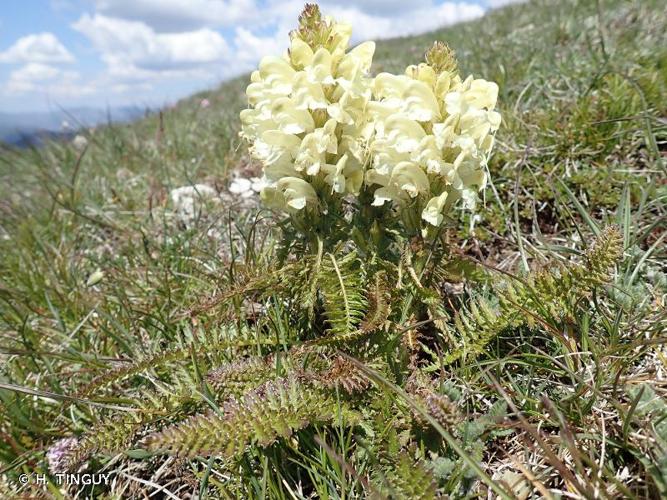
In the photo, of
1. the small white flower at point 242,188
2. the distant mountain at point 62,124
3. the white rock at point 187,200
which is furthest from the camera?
the distant mountain at point 62,124

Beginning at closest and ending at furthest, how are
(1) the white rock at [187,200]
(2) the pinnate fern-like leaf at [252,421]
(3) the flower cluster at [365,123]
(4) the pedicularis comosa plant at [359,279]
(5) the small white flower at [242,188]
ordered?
(2) the pinnate fern-like leaf at [252,421], (4) the pedicularis comosa plant at [359,279], (3) the flower cluster at [365,123], (1) the white rock at [187,200], (5) the small white flower at [242,188]

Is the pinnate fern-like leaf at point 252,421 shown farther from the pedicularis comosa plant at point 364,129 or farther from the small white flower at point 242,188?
the small white flower at point 242,188

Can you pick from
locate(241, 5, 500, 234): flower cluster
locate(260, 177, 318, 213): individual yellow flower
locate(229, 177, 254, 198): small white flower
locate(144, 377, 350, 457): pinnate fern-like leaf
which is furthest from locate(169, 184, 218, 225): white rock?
locate(144, 377, 350, 457): pinnate fern-like leaf

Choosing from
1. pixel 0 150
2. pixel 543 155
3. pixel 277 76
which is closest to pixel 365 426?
pixel 277 76

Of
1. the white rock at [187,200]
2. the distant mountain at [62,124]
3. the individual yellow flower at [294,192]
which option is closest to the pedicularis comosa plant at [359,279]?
the individual yellow flower at [294,192]

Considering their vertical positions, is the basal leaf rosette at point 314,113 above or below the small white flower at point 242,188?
above

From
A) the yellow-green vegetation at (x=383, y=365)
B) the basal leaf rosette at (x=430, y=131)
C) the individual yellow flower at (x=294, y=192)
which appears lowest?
the yellow-green vegetation at (x=383, y=365)

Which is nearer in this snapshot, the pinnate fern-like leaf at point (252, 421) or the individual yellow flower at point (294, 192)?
the pinnate fern-like leaf at point (252, 421)

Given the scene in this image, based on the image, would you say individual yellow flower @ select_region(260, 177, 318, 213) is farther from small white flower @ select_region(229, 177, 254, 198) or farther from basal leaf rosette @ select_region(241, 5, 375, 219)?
small white flower @ select_region(229, 177, 254, 198)
